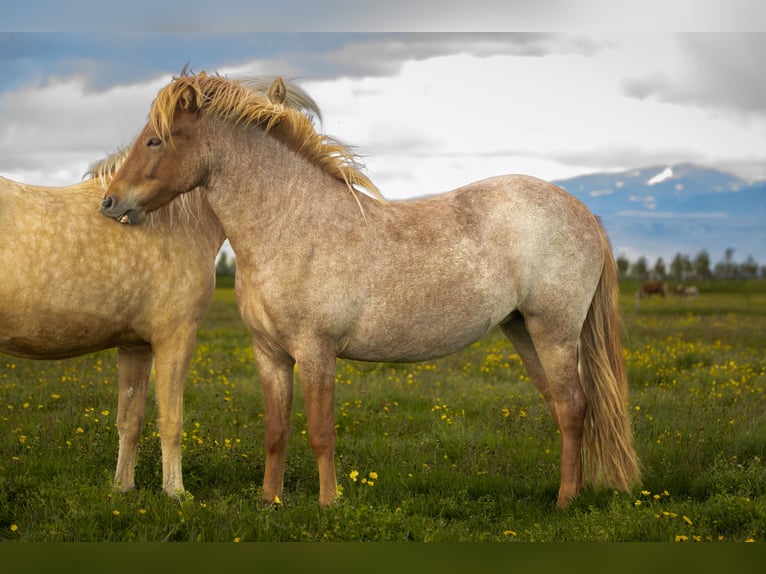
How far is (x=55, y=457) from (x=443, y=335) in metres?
3.92

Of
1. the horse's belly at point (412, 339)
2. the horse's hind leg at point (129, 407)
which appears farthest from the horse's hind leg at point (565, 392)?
the horse's hind leg at point (129, 407)

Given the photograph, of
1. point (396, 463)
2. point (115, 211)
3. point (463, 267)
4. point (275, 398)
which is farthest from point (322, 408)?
point (115, 211)

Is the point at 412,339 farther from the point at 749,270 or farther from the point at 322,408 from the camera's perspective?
the point at 749,270

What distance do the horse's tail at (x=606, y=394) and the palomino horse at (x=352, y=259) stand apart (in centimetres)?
1

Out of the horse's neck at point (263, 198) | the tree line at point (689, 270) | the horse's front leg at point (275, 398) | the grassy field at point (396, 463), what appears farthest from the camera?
the tree line at point (689, 270)

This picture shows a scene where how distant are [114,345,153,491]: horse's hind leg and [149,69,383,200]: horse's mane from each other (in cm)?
203

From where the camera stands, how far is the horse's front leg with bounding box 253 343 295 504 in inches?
217

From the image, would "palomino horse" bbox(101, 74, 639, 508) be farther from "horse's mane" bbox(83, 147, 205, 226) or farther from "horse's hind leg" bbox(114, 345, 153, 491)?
"horse's hind leg" bbox(114, 345, 153, 491)

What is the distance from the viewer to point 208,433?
7.74 metres

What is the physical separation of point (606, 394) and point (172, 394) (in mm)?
3631

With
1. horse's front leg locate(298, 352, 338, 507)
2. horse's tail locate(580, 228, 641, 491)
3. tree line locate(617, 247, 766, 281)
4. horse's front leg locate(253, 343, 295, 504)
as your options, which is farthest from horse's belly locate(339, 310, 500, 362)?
tree line locate(617, 247, 766, 281)

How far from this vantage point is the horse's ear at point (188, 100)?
5.13 meters

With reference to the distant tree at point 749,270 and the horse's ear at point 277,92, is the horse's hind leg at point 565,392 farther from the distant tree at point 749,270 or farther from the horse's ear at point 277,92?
the distant tree at point 749,270

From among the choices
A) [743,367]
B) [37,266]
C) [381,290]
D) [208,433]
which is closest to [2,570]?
[37,266]
